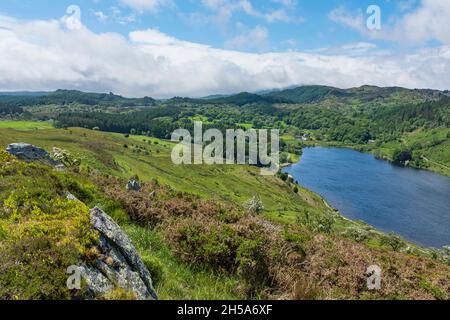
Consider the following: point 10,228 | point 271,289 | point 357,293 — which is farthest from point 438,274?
point 10,228

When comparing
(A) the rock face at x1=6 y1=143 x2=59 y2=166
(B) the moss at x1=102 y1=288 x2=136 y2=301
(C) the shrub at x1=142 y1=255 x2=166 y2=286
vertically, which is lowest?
(C) the shrub at x1=142 y1=255 x2=166 y2=286

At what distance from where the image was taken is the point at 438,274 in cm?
1491

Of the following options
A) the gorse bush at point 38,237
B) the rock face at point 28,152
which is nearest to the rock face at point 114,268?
the gorse bush at point 38,237

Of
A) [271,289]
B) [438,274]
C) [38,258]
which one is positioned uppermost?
[38,258]

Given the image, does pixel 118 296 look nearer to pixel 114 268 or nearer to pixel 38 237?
pixel 114 268

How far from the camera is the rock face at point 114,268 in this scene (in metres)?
9.09

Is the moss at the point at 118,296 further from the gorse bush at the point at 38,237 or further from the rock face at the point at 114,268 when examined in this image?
the gorse bush at the point at 38,237

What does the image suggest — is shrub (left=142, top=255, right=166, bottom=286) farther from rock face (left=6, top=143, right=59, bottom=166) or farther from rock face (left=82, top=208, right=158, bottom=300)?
rock face (left=6, top=143, right=59, bottom=166)

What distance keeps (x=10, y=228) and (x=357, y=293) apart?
11088mm

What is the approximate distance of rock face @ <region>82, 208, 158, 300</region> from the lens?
9.09 metres

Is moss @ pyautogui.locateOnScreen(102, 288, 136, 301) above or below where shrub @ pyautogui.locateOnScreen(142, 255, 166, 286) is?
above

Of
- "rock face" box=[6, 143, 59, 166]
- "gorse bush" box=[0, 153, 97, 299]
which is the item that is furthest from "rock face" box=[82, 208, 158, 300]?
"rock face" box=[6, 143, 59, 166]
